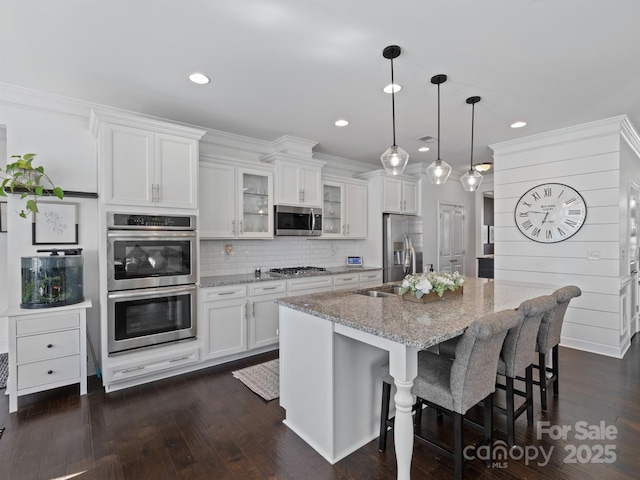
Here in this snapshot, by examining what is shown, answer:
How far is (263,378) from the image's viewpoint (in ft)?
10.4

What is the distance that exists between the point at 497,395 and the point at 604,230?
2.43m

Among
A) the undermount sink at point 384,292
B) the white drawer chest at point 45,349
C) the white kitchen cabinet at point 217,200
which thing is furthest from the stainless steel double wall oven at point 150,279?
the undermount sink at point 384,292

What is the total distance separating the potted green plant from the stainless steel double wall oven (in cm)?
60

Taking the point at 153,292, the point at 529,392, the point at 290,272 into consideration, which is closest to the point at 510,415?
the point at 529,392

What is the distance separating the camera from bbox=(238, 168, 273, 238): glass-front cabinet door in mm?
3928

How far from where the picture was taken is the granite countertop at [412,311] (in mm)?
1619

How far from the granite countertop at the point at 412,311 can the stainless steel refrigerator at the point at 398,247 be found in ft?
Answer: 7.09

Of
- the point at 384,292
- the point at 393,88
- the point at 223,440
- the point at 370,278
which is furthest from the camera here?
the point at 370,278

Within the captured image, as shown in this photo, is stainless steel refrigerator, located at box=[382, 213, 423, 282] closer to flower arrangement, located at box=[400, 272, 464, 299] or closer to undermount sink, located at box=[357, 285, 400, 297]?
undermount sink, located at box=[357, 285, 400, 297]

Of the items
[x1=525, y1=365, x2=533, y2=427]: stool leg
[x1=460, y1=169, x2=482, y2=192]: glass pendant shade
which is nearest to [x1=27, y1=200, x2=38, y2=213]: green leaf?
[x1=460, y1=169, x2=482, y2=192]: glass pendant shade

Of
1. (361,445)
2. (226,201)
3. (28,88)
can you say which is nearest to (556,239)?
(361,445)

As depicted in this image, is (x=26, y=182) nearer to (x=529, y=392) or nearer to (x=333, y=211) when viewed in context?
(x=333, y=211)

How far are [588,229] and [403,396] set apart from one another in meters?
3.60

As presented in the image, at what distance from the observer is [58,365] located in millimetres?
2693
